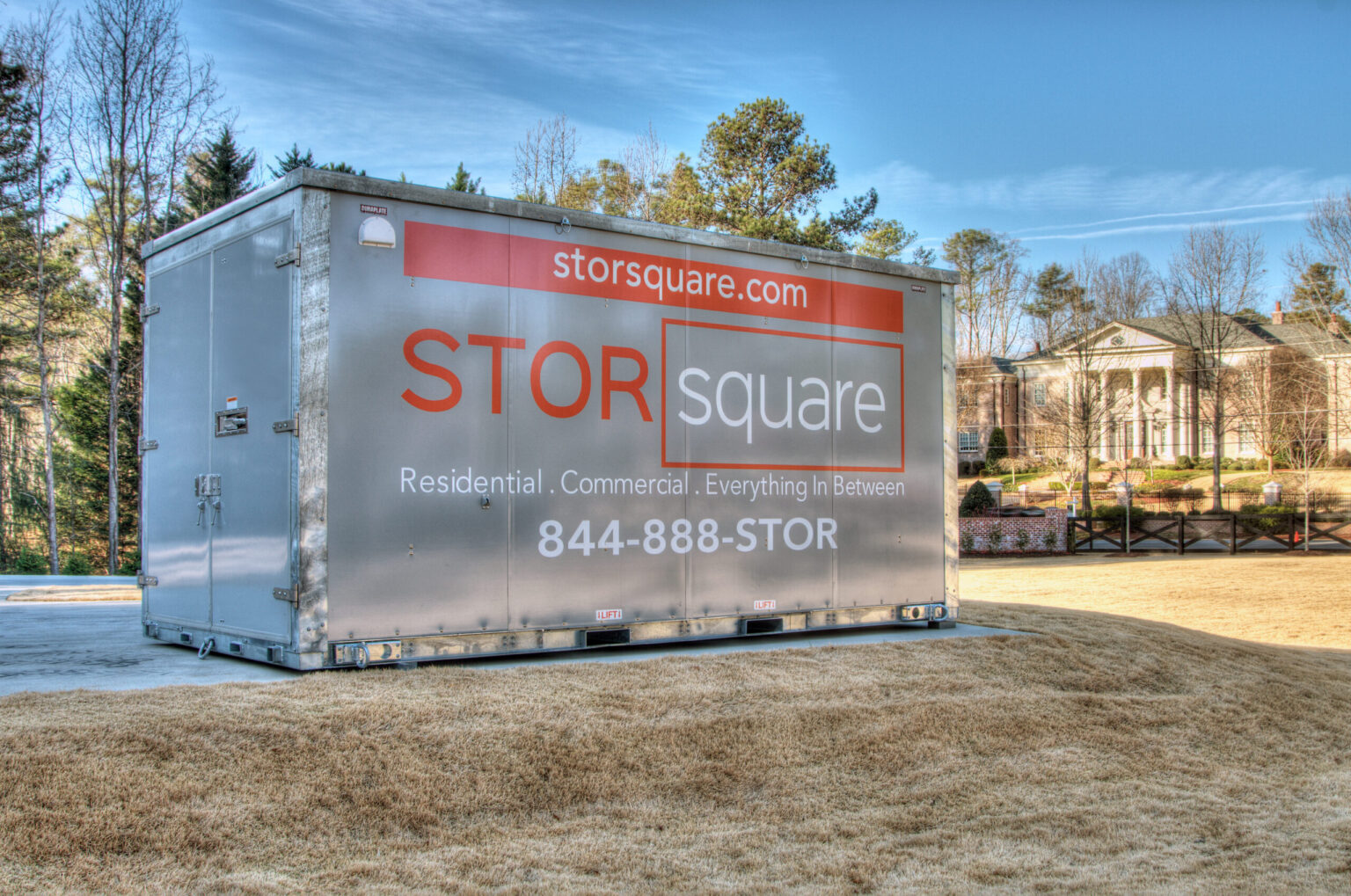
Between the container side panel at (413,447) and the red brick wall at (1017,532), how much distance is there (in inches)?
1026

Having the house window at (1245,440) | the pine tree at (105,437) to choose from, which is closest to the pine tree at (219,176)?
the pine tree at (105,437)

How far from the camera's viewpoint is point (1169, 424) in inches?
2117

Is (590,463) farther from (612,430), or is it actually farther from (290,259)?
(290,259)

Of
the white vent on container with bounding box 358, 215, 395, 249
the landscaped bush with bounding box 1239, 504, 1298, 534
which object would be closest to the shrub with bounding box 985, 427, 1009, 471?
the landscaped bush with bounding box 1239, 504, 1298, 534

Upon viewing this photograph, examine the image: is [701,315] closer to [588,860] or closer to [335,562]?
[335,562]

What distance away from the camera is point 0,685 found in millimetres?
5523

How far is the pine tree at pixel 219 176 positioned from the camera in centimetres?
2647

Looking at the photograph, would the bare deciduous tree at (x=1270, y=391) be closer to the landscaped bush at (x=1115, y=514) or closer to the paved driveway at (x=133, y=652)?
the landscaped bush at (x=1115, y=514)

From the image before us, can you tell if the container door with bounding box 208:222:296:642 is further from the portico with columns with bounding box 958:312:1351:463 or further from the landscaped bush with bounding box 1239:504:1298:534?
the portico with columns with bounding box 958:312:1351:463

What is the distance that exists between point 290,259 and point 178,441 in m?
1.92

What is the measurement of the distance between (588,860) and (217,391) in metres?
4.28

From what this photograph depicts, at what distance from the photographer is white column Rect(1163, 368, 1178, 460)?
49.7 m

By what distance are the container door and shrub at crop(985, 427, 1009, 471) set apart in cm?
4862

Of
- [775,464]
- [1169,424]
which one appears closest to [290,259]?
[775,464]
